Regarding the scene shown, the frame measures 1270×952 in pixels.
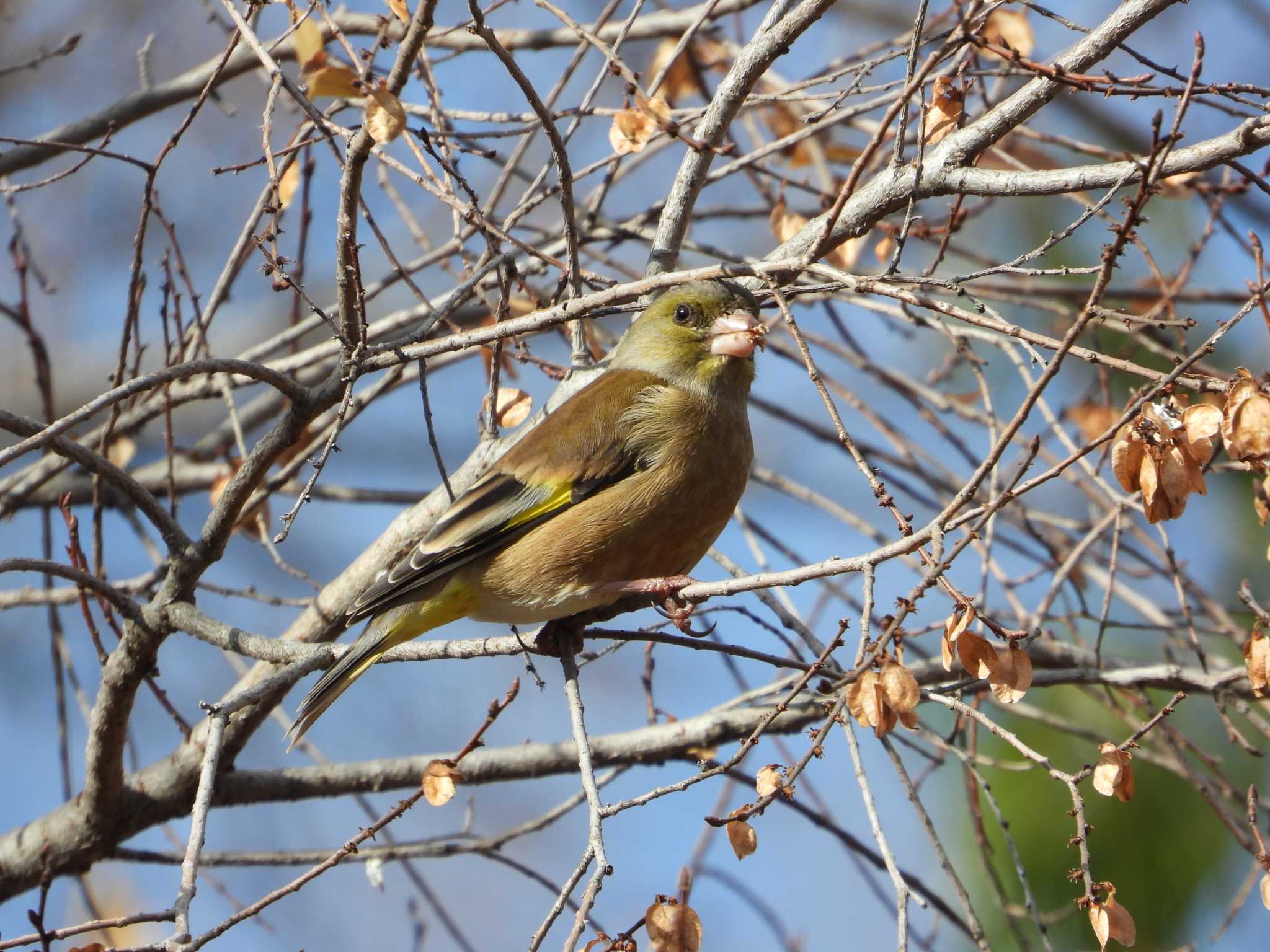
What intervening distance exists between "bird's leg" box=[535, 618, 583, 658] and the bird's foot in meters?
0.27

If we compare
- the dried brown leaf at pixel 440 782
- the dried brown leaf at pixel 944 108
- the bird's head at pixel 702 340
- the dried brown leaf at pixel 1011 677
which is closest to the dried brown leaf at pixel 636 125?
the dried brown leaf at pixel 944 108

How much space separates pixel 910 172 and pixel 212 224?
854 centimetres

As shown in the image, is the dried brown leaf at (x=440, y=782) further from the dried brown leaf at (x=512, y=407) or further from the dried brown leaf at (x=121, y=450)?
the dried brown leaf at (x=121, y=450)

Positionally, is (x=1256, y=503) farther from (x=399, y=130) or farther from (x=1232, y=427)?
(x=399, y=130)

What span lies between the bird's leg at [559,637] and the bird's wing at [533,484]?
1.08 ft

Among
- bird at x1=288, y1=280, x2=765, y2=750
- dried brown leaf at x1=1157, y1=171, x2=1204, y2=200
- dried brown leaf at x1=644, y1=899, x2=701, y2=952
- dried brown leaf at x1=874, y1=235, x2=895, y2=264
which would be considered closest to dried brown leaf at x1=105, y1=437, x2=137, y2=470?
bird at x1=288, y1=280, x2=765, y2=750

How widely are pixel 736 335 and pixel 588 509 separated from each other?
829 millimetres

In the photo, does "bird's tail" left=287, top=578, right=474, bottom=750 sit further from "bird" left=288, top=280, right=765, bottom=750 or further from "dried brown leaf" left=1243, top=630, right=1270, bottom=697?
"dried brown leaf" left=1243, top=630, right=1270, bottom=697

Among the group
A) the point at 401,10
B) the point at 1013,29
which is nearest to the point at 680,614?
the point at 401,10

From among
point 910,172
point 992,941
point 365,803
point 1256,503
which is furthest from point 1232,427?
point 992,941

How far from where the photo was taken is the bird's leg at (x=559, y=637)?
427 cm

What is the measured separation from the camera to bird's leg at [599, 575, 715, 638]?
390 centimetres

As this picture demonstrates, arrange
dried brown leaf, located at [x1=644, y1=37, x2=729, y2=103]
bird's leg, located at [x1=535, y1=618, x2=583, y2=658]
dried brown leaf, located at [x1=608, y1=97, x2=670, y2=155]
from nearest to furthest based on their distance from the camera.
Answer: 1. dried brown leaf, located at [x1=608, y1=97, x2=670, y2=155]
2. bird's leg, located at [x1=535, y1=618, x2=583, y2=658]
3. dried brown leaf, located at [x1=644, y1=37, x2=729, y2=103]

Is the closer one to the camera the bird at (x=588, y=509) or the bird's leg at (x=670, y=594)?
the bird's leg at (x=670, y=594)
